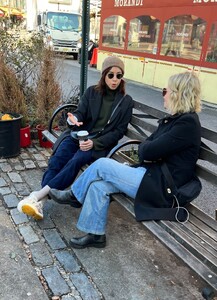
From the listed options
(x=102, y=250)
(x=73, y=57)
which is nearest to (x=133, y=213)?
(x=102, y=250)

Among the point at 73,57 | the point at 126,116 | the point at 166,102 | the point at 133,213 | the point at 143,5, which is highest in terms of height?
the point at 143,5

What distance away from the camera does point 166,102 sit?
7.97 ft

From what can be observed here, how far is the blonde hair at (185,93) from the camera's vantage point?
7.60ft

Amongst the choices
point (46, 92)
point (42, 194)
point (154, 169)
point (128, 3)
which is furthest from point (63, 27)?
point (154, 169)

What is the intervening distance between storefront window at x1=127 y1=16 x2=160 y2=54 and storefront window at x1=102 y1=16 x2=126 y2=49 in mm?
468

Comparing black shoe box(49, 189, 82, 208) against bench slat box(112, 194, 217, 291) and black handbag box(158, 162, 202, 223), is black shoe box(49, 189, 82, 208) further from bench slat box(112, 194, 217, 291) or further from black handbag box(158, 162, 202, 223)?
black handbag box(158, 162, 202, 223)

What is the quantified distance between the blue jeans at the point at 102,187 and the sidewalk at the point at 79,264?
26 cm

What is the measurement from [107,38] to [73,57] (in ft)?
18.8

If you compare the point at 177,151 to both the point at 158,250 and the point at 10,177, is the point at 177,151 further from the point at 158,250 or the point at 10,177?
the point at 10,177

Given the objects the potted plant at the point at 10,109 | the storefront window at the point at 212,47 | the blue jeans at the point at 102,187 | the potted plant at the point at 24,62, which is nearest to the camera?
the blue jeans at the point at 102,187

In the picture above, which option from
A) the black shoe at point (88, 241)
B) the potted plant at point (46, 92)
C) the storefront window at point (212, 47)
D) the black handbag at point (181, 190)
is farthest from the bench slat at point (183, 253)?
the storefront window at point (212, 47)

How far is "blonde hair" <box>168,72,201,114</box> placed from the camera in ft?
7.60

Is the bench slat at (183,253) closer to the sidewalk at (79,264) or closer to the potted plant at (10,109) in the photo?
the sidewalk at (79,264)

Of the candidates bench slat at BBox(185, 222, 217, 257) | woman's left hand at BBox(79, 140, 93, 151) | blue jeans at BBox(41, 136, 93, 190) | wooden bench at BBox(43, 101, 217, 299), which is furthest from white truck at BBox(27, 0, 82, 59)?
bench slat at BBox(185, 222, 217, 257)
